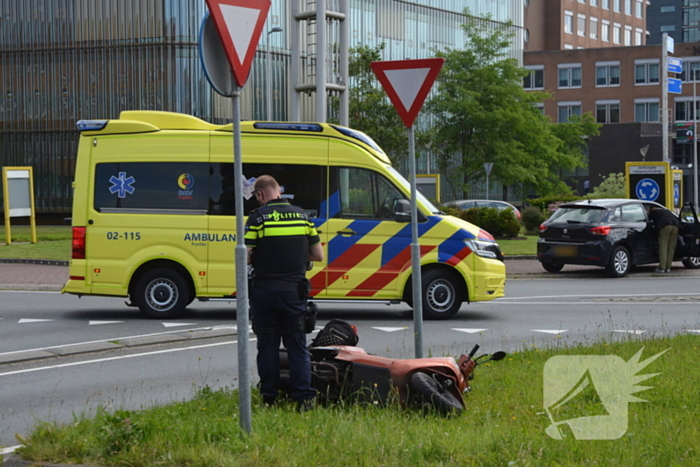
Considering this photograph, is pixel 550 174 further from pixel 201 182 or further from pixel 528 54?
pixel 201 182

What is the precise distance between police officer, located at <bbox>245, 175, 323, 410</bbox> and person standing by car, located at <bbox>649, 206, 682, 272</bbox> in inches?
597

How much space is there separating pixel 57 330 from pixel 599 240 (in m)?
11.8

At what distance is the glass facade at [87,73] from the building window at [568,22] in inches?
1708

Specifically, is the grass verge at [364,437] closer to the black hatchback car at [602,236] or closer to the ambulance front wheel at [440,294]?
the ambulance front wheel at [440,294]

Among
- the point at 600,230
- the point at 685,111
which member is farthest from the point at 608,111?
the point at 600,230

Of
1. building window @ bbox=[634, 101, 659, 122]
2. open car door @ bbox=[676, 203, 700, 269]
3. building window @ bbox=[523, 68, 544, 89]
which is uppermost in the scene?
building window @ bbox=[523, 68, 544, 89]

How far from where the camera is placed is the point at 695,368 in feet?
24.6

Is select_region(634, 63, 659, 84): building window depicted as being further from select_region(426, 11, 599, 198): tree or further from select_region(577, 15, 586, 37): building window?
select_region(426, 11, 599, 198): tree

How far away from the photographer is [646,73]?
7650cm

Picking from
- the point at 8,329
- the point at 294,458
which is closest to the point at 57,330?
the point at 8,329

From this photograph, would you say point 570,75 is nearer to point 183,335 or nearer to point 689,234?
point 689,234

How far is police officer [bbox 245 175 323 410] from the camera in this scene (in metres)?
6.46

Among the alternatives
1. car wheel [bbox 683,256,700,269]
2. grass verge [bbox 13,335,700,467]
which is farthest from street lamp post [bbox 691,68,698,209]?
grass verge [bbox 13,335,700,467]

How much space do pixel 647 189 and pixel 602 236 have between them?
10.3 meters
